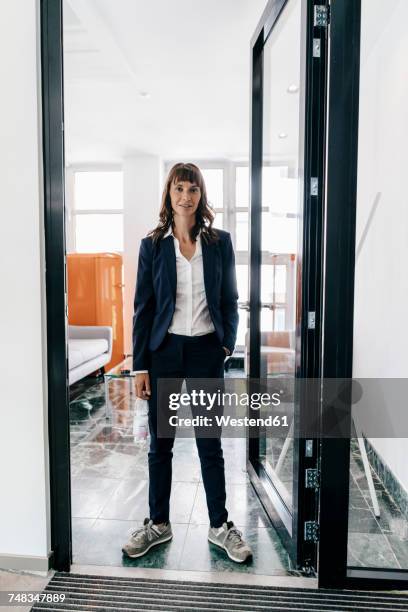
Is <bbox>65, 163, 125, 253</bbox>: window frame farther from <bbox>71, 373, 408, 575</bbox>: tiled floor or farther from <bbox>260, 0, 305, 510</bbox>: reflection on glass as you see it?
<bbox>260, 0, 305, 510</bbox>: reflection on glass

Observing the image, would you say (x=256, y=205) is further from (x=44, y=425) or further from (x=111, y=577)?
(x=111, y=577)

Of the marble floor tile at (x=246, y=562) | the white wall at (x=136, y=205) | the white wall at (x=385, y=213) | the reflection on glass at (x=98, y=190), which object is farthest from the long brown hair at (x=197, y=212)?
the reflection on glass at (x=98, y=190)

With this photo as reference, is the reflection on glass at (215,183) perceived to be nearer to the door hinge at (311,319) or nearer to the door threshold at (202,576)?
the door hinge at (311,319)

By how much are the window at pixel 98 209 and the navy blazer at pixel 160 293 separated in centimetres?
432

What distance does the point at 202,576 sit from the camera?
64.5 inches

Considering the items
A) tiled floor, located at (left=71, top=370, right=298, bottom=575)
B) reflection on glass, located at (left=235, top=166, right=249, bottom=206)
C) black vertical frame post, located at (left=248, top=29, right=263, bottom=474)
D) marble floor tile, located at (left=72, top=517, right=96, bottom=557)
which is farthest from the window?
marble floor tile, located at (left=72, top=517, right=96, bottom=557)

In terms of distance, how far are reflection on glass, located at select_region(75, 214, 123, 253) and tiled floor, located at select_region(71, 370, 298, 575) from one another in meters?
3.09

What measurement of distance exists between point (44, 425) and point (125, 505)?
2.52 feet

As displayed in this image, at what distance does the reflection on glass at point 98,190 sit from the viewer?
5.86 m

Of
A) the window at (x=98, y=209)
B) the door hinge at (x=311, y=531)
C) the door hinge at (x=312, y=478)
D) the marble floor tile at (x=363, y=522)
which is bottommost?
the marble floor tile at (x=363, y=522)

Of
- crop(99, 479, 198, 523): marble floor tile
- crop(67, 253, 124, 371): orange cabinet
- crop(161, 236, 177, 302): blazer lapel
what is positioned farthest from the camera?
crop(67, 253, 124, 371): orange cabinet

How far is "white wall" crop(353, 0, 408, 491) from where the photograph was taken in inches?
77.8

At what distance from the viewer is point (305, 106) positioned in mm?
1528

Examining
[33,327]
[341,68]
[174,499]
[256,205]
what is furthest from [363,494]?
[341,68]
